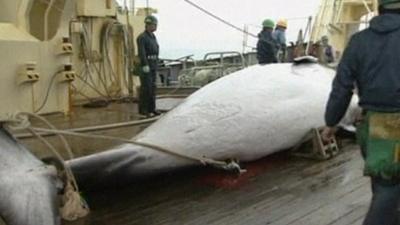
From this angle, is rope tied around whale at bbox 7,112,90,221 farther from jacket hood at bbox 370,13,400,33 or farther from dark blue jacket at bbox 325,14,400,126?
jacket hood at bbox 370,13,400,33

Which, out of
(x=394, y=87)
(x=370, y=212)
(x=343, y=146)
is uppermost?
(x=394, y=87)

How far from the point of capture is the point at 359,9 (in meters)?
19.9

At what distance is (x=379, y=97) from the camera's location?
3629 mm

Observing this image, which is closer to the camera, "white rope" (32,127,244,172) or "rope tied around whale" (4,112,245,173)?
"rope tied around whale" (4,112,245,173)

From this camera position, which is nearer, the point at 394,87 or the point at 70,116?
the point at 394,87

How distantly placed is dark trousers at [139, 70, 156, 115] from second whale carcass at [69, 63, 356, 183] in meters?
2.62

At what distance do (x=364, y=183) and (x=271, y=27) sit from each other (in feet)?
22.9

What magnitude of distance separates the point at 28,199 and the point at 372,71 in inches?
87.4

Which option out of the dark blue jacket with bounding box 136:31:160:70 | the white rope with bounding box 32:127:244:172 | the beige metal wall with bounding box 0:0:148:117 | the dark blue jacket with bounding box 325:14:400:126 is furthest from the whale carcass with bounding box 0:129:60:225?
the dark blue jacket with bounding box 136:31:160:70

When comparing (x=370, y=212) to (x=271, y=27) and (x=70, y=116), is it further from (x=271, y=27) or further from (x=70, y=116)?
(x=271, y=27)

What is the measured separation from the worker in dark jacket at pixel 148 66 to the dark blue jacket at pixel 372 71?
5.82 m

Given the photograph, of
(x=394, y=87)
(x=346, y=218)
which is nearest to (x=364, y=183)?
(x=346, y=218)

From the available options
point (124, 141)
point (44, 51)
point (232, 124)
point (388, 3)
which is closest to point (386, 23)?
point (388, 3)

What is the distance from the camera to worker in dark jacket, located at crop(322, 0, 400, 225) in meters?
3.59
